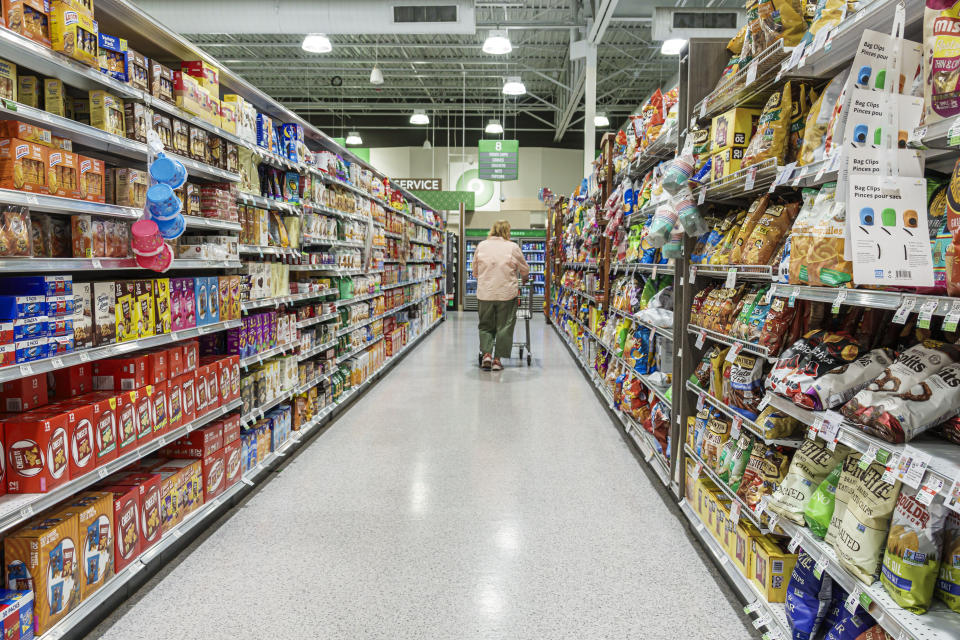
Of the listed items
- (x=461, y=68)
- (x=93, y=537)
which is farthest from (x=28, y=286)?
(x=461, y=68)

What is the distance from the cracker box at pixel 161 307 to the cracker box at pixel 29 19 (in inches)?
39.7

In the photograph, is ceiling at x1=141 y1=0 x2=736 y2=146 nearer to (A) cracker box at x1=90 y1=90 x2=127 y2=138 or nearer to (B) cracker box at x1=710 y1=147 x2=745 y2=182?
(B) cracker box at x1=710 y1=147 x2=745 y2=182

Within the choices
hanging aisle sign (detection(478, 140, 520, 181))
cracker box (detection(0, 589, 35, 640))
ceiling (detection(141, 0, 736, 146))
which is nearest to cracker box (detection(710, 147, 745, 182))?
cracker box (detection(0, 589, 35, 640))

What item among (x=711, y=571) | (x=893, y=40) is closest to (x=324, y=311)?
(x=711, y=571)

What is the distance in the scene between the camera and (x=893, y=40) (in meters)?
1.54

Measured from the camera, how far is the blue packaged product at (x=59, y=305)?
2014 mm

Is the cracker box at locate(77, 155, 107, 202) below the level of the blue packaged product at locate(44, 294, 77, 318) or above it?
above

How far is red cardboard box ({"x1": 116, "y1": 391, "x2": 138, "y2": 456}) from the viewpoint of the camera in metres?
2.36

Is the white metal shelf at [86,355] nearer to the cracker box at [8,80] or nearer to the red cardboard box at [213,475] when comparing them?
the red cardboard box at [213,475]

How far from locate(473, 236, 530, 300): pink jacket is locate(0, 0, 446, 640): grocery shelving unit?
1.77 meters

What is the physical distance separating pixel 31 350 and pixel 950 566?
265 cm

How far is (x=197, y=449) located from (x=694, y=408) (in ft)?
8.49

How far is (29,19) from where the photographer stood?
194 cm

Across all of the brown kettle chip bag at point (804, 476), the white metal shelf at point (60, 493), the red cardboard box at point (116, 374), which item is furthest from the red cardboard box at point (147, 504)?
the brown kettle chip bag at point (804, 476)
